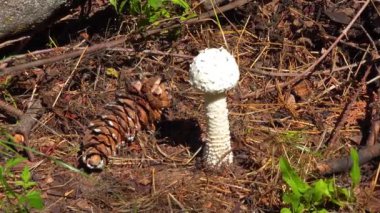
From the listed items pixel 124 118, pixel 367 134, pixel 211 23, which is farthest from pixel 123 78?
pixel 367 134

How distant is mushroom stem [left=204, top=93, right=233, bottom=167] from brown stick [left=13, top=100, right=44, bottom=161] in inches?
30.1

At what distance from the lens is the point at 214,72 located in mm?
2172

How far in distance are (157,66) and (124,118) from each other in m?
0.45

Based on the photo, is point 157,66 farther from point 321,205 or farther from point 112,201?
point 321,205

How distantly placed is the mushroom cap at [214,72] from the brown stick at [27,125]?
0.86 metres

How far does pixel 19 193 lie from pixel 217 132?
794 millimetres

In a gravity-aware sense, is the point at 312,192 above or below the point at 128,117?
below

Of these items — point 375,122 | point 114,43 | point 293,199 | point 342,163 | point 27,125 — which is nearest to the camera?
point 293,199

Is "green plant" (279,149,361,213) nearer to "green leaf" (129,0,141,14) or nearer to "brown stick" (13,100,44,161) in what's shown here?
"brown stick" (13,100,44,161)

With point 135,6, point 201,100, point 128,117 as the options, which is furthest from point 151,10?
point 128,117

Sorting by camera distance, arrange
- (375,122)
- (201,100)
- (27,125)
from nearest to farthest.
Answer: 1. (375,122)
2. (27,125)
3. (201,100)

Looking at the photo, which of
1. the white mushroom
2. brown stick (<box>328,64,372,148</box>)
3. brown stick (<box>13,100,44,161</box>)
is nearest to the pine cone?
brown stick (<box>13,100,44,161</box>)

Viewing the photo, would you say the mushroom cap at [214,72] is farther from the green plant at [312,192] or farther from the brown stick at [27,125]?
the brown stick at [27,125]

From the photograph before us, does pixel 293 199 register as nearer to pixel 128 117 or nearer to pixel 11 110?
pixel 128 117
